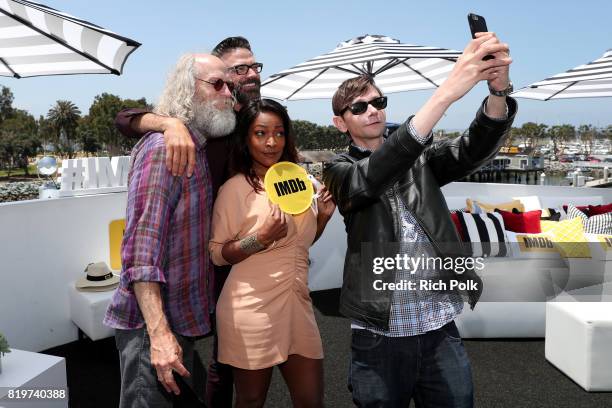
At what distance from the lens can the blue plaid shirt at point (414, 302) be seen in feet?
4.93

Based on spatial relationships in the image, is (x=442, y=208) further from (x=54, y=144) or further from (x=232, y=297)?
(x=54, y=144)

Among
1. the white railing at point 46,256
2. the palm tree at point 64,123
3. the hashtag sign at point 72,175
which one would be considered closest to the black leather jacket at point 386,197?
the white railing at point 46,256

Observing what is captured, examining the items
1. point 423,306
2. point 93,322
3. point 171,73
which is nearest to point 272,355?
point 423,306

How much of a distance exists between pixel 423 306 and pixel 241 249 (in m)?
0.64

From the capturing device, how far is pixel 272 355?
1780 millimetres

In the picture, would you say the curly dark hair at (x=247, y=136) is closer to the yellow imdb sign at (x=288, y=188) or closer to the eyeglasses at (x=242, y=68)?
the yellow imdb sign at (x=288, y=188)

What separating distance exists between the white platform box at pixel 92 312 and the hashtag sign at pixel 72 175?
4.40ft

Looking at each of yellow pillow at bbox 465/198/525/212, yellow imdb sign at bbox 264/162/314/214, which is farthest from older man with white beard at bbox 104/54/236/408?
yellow pillow at bbox 465/198/525/212

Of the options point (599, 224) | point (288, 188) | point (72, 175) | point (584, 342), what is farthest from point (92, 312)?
point (599, 224)

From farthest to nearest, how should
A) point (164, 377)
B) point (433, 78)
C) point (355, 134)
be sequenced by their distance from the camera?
point (433, 78)
point (355, 134)
point (164, 377)

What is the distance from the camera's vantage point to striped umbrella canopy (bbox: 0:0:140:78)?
10.5ft

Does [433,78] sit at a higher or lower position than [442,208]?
higher

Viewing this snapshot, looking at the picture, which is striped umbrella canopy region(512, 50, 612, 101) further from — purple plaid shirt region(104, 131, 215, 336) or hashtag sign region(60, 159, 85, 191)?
purple plaid shirt region(104, 131, 215, 336)

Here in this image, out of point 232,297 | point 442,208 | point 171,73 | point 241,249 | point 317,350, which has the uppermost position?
point 171,73
